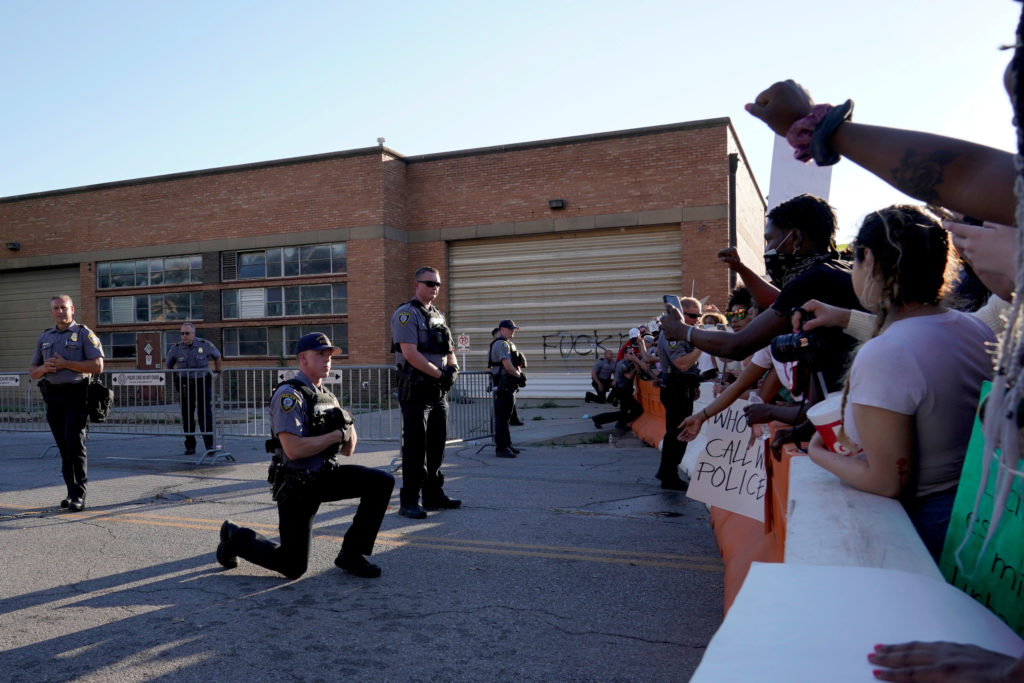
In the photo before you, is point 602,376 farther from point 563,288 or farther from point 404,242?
point 404,242

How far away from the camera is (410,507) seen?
7.03 meters

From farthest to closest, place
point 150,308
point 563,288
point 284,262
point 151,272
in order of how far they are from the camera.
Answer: point 150,308 < point 151,272 < point 284,262 < point 563,288

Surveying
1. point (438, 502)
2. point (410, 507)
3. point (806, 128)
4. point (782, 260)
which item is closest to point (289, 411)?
point (410, 507)

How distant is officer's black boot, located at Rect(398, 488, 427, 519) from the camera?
6.97 metres

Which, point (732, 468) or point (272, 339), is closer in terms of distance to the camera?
point (732, 468)

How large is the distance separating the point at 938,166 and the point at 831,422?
149 cm

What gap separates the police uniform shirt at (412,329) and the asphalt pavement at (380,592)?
1.49m

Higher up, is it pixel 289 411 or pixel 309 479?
pixel 289 411

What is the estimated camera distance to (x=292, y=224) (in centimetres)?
2688

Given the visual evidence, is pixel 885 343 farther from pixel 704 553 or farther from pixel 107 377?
pixel 107 377

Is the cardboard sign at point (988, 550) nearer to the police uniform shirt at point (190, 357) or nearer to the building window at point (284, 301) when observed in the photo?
the police uniform shirt at point (190, 357)

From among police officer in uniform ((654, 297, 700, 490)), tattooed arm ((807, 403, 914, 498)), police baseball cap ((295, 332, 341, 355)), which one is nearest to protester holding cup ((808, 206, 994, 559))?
tattooed arm ((807, 403, 914, 498))

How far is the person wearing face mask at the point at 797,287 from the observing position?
3.76m

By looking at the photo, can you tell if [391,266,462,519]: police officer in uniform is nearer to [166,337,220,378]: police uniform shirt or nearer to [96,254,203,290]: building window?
[166,337,220,378]: police uniform shirt
